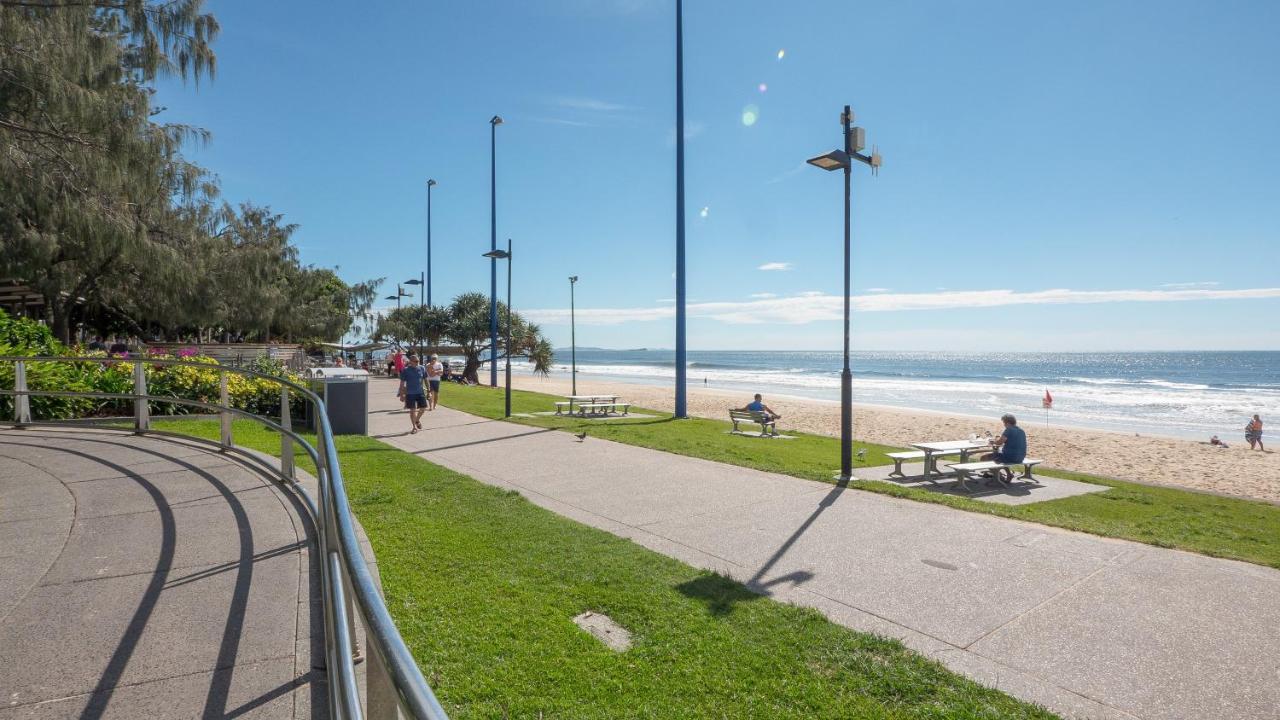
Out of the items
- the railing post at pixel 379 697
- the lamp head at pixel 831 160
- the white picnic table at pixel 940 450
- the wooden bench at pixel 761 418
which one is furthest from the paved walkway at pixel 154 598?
the wooden bench at pixel 761 418

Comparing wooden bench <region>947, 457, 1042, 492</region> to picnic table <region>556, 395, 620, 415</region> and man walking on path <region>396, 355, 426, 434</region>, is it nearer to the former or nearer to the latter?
man walking on path <region>396, 355, 426, 434</region>

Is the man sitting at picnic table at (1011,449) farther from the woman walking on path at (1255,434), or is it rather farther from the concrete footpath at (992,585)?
the woman walking on path at (1255,434)

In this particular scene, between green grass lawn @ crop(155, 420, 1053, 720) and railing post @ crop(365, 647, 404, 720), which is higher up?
railing post @ crop(365, 647, 404, 720)

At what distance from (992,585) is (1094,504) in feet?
14.9

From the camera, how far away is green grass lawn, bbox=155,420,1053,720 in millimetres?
3195

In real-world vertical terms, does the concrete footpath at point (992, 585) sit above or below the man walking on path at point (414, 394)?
below

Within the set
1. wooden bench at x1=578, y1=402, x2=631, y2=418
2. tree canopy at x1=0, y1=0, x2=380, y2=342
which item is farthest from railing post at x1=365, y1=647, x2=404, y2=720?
wooden bench at x1=578, y1=402, x2=631, y2=418

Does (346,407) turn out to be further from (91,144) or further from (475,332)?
(475,332)

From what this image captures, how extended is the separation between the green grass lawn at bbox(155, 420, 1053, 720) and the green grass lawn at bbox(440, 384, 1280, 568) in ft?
13.6

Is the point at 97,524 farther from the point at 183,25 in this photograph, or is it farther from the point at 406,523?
the point at 183,25

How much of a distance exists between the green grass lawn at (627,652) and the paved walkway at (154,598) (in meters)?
0.70

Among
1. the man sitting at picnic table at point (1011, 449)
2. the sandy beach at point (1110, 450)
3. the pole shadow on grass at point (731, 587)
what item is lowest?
the sandy beach at point (1110, 450)

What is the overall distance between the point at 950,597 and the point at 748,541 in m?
1.77

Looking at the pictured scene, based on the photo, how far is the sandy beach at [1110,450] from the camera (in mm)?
15578
